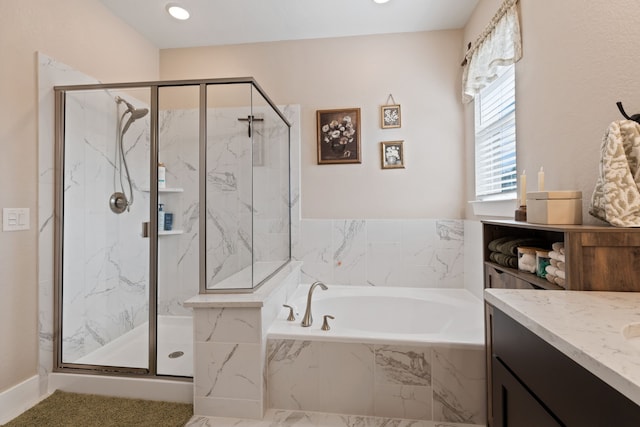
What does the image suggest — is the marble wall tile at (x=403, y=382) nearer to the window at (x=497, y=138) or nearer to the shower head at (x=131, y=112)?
the window at (x=497, y=138)

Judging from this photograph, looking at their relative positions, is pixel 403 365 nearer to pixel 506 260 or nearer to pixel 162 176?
pixel 506 260

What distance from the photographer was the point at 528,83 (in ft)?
5.60

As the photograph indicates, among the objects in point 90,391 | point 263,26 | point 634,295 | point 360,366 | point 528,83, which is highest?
point 263,26

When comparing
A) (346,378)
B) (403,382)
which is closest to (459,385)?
(403,382)

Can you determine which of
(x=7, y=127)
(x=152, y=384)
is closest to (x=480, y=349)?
(x=152, y=384)

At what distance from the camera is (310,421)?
1.59m

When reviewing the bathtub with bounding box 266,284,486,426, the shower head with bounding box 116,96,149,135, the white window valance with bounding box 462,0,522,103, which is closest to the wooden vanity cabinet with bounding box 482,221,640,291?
the bathtub with bounding box 266,284,486,426

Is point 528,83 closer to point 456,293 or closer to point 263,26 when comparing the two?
point 456,293

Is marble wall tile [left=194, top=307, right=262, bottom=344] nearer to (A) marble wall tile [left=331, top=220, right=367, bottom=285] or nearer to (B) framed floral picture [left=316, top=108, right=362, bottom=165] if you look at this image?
(A) marble wall tile [left=331, top=220, right=367, bottom=285]

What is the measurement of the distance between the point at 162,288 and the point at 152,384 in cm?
53

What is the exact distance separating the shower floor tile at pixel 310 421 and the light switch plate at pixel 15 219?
4.58ft

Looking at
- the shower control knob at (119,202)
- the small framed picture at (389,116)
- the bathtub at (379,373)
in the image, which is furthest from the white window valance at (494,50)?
the shower control knob at (119,202)

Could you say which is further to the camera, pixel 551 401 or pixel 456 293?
pixel 456 293

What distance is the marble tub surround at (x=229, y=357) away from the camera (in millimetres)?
1623
